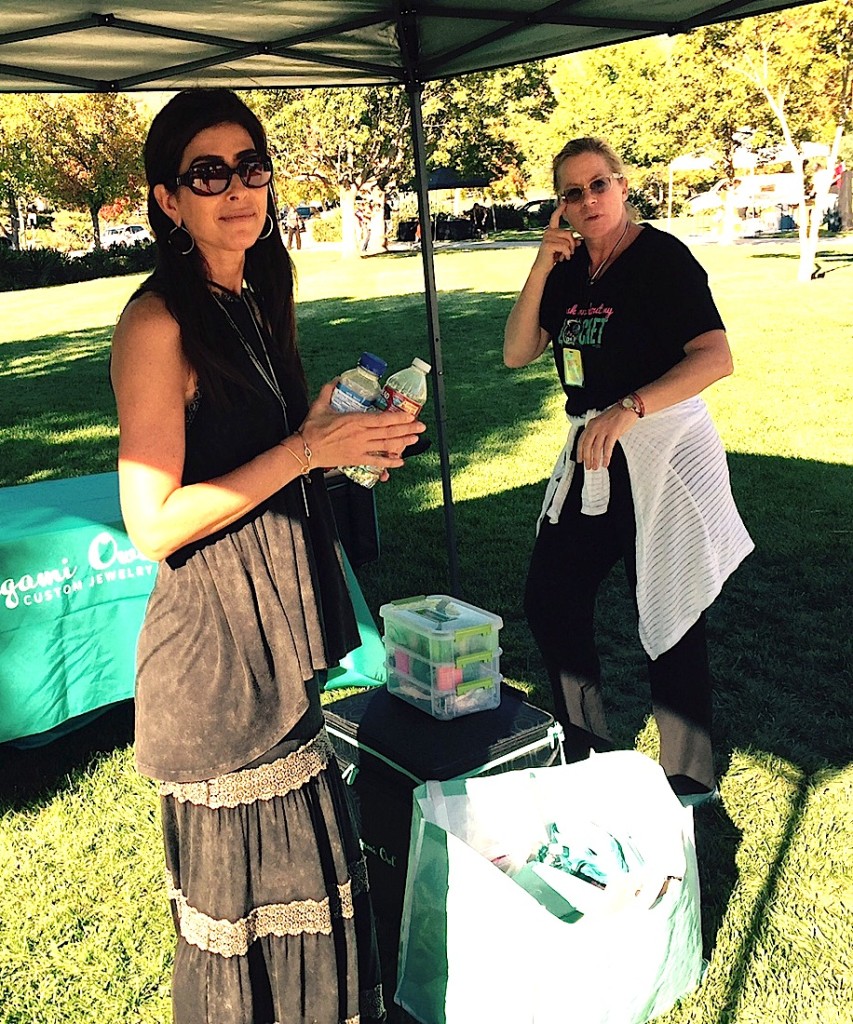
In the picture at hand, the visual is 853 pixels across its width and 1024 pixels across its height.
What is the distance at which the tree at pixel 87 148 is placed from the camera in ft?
127

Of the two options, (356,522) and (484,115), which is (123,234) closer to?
(484,115)

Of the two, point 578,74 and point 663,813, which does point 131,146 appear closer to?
point 578,74

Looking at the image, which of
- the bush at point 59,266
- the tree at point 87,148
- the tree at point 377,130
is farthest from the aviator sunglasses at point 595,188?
the tree at point 87,148

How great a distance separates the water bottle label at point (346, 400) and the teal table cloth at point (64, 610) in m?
2.05

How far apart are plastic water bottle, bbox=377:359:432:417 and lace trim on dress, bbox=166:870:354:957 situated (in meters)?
0.94

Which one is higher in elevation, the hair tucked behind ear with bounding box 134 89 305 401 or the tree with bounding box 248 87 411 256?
the tree with bounding box 248 87 411 256

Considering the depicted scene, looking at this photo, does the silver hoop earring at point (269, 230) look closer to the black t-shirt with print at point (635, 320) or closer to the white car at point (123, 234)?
the black t-shirt with print at point (635, 320)

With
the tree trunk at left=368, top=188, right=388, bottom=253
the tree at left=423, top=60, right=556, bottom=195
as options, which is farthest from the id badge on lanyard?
the tree trunk at left=368, top=188, right=388, bottom=253

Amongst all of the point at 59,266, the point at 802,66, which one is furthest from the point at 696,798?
the point at 59,266

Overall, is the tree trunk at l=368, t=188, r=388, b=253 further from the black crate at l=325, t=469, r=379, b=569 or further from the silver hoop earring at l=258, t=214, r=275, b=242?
the silver hoop earring at l=258, t=214, r=275, b=242

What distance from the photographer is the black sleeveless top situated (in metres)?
1.79

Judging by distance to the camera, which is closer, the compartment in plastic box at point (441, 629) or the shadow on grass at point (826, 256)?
the compartment in plastic box at point (441, 629)

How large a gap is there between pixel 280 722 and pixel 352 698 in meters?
1.20

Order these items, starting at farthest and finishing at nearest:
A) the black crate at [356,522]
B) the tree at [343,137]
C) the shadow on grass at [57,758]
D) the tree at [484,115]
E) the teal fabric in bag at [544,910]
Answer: the tree at [484,115] < the tree at [343,137] < the black crate at [356,522] < the shadow on grass at [57,758] < the teal fabric in bag at [544,910]
